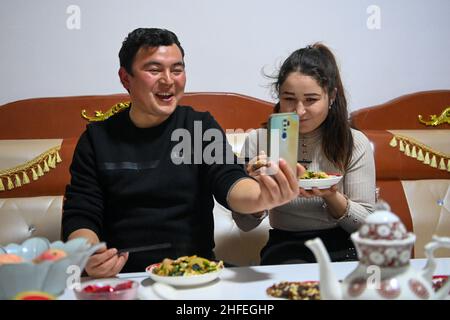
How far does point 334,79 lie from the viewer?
4.68ft

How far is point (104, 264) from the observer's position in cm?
93

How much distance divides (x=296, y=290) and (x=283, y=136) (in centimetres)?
25

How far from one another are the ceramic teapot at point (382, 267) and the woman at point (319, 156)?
0.63 m

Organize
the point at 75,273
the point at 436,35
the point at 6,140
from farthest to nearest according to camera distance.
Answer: the point at 436,35 < the point at 6,140 < the point at 75,273

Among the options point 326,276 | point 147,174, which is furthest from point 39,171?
point 326,276

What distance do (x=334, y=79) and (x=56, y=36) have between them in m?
1.04

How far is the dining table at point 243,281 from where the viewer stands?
2.69 ft

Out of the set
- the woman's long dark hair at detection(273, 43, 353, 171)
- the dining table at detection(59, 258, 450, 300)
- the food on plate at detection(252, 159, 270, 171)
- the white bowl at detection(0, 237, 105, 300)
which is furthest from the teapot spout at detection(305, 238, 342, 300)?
the woman's long dark hair at detection(273, 43, 353, 171)

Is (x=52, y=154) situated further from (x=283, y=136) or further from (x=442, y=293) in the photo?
(x=442, y=293)

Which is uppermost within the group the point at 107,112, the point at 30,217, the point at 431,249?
the point at 107,112

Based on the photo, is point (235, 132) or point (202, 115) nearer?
point (202, 115)

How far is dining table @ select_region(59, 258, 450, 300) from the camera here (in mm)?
820

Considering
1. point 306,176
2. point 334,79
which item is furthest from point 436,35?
point 306,176
